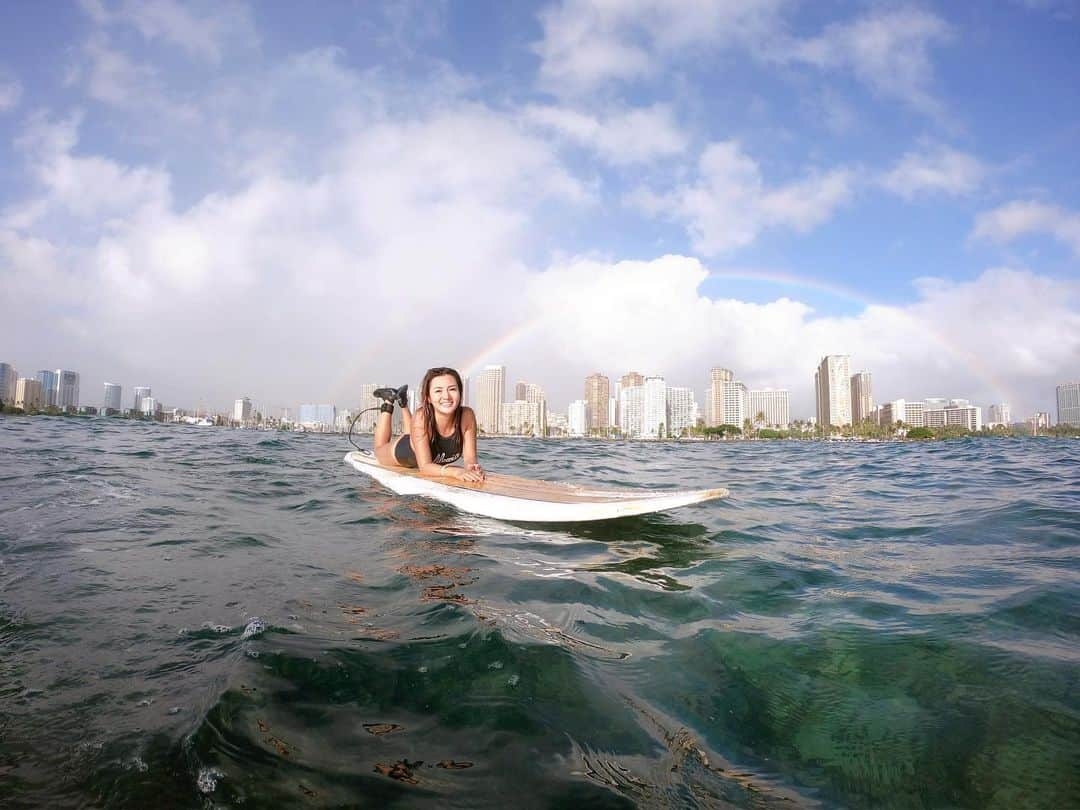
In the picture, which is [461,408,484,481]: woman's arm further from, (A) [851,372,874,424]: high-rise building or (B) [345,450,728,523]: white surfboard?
(A) [851,372,874,424]: high-rise building

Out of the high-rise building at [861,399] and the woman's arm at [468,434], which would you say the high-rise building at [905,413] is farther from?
the woman's arm at [468,434]

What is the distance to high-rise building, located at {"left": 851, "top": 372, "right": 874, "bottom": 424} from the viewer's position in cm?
14438

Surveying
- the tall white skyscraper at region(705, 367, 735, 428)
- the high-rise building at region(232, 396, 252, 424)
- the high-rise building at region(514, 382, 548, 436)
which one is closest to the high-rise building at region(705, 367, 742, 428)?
the tall white skyscraper at region(705, 367, 735, 428)

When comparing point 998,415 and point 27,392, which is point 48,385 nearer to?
point 27,392

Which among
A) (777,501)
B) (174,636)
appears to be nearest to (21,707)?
(174,636)

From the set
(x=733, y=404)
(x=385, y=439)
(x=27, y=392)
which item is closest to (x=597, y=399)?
(x=733, y=404)

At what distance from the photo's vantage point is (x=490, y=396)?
12500cm

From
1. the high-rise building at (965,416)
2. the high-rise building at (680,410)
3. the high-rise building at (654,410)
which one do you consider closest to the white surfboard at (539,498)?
the high-rise building at (654,410)

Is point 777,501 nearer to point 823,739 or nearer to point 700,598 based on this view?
point 700,598

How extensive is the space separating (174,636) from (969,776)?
11.5 ft

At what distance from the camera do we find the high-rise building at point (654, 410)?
15400 centimetres

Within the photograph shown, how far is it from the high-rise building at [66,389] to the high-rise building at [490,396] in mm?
93923

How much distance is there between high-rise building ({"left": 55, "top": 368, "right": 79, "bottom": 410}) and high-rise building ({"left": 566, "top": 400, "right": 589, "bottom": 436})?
128 metres

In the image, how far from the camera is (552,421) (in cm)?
16662
